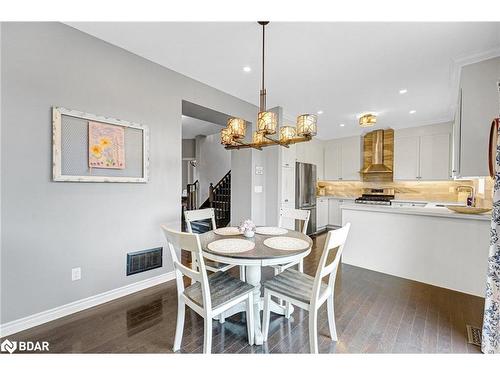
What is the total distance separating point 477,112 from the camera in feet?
7.75

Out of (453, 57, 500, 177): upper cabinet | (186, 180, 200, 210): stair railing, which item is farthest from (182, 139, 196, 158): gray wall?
(453, 57, 500, 177): upper cabinet

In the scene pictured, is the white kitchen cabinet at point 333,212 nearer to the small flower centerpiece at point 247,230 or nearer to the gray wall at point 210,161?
the gray wall at point 210,161

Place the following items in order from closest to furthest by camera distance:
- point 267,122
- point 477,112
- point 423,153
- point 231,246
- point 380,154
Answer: point 231,246
point 267,122
point 477,112
point 423,153
point 380,154

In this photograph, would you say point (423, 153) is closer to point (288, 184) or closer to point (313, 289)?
point (288, 184)

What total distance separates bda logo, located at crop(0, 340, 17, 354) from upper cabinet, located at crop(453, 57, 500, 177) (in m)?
4.47

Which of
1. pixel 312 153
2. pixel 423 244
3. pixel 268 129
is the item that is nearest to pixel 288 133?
pixel 268 129

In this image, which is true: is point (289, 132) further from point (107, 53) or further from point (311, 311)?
point (107, 53)

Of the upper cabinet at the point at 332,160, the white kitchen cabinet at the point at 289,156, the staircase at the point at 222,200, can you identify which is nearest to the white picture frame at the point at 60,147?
the white kitchen cabinet at the point at 289,156

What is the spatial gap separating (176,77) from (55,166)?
173cm

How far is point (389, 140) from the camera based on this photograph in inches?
212

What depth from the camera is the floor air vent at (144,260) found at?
2412 millimetres

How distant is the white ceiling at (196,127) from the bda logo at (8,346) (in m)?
4.63

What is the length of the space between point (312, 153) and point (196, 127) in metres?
3.32

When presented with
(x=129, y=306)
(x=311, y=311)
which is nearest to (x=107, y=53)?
(x=129, y=306)
